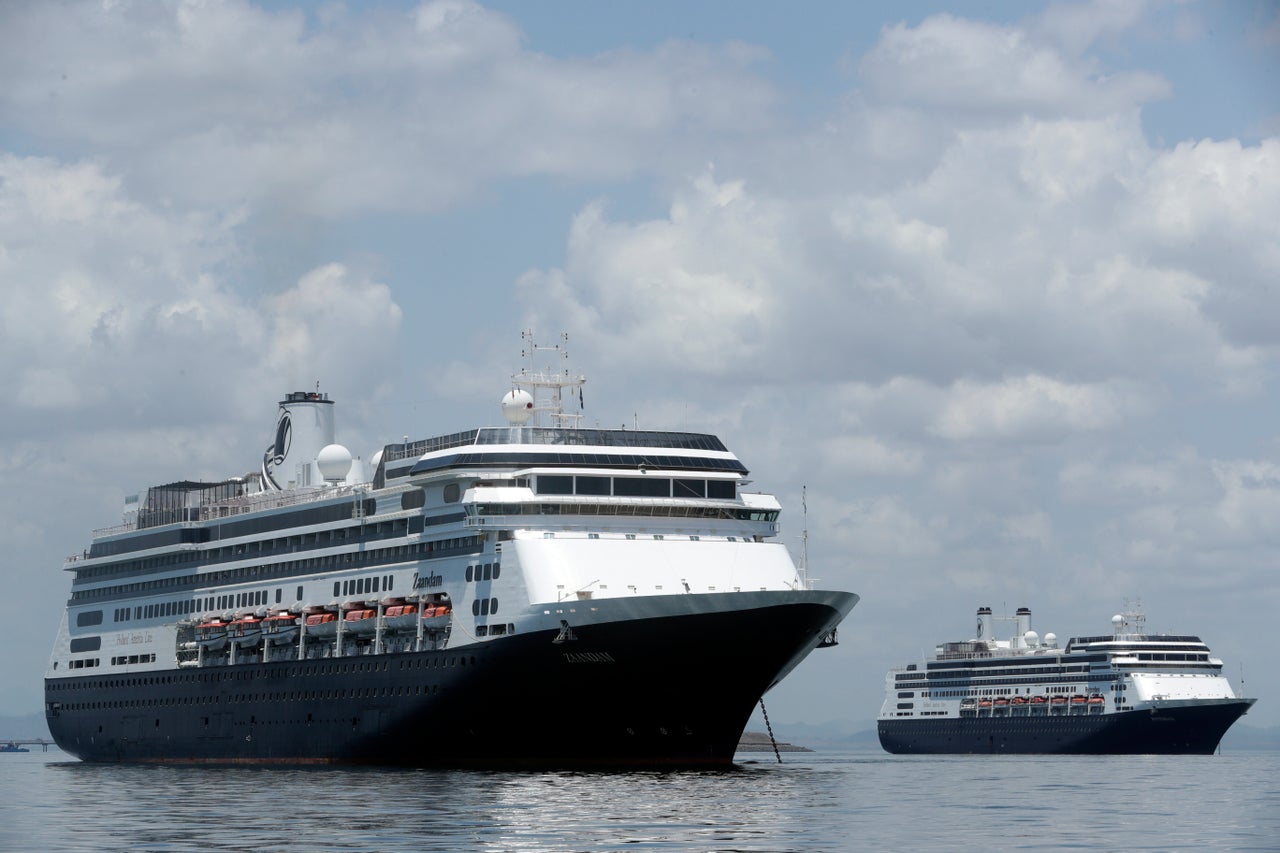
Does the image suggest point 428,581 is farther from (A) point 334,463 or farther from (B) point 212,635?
(B) point 212,635

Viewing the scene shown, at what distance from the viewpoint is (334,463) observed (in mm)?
83062

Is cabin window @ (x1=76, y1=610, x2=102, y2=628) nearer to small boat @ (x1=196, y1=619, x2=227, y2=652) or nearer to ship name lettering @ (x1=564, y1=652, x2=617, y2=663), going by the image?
small boat @ (x1=196, y1=619, x2=227, y2=652)

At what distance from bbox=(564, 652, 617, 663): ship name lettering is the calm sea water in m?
3.69

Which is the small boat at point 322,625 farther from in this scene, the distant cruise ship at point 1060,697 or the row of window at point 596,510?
the distant cruise ship at point 1060,697

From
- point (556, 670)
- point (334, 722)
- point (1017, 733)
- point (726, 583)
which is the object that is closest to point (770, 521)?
point (726, 583)

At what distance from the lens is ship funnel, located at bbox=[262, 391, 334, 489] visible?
90.4 m

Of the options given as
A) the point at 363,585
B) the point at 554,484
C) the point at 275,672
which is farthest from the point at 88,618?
the point at 554,484

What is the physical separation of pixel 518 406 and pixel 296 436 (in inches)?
786

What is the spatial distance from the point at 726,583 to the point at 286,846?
31.1 m

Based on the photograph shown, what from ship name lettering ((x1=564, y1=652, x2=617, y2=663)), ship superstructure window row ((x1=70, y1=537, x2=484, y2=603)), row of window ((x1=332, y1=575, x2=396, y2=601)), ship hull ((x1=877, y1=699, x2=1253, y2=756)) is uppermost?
ship superstructure window row ((x1=70, y1=537, x2=484, y2=603))

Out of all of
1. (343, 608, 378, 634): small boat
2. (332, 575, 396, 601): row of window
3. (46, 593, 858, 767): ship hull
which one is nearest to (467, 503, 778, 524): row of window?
(46, 593, 858, 767): ship hull

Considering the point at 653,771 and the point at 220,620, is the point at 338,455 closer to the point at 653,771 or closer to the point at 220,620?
the point at 220,620

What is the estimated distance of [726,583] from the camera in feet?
221

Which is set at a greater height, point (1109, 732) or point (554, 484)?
point (554, 484)
